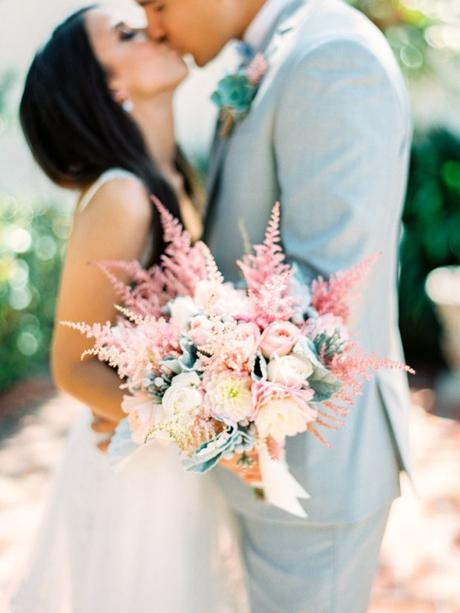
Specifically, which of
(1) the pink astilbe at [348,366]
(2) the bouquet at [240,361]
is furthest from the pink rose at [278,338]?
(1) the pink astilbe at [348,366]

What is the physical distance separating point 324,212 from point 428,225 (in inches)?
177

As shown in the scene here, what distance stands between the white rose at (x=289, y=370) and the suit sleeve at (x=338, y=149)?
34 cm

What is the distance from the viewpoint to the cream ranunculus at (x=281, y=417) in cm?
153

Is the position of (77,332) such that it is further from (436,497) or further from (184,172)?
(436,497)

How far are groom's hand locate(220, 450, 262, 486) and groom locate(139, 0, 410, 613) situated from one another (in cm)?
2

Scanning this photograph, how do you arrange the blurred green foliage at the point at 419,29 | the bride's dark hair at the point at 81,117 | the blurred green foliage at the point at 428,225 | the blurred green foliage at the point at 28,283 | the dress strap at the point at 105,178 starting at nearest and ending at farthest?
the dress strap at the point at 105,178 < the bride's dark hair at the point at 81,117 < the blurred green foliage at the point at 28,283 < the blurred green foliage at the point at 428,225 < the blurred green foliage at the point at 419,29

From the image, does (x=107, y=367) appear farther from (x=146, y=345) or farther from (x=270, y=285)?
(x=270, y=285)

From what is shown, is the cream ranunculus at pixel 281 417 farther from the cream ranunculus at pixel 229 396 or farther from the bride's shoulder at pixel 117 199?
the bride's shoulder at pixel 117 199

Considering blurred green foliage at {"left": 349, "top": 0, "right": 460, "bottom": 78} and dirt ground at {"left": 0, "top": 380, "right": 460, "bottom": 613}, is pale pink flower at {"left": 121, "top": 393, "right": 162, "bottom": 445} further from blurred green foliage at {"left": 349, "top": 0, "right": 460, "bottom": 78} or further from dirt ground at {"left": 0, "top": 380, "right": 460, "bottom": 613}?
blurred green foliage at {"left": 349, "top": 0, "right": 460, "bottom": 78}

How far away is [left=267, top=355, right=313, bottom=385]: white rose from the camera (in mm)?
1515

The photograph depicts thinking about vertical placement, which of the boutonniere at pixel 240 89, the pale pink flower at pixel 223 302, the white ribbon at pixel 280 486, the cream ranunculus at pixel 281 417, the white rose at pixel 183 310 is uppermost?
the boutonniere at pixel 240 89

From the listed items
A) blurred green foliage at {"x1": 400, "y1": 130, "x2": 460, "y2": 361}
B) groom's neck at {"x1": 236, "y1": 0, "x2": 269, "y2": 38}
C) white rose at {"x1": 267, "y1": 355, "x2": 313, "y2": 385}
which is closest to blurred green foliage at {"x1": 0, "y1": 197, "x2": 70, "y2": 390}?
blurred green foliage at {"x1": 400, "y1": 130, "x2": 460, "y2": 361}

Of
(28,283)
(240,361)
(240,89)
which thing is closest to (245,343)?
(240,361)

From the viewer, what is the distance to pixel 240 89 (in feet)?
6.51
